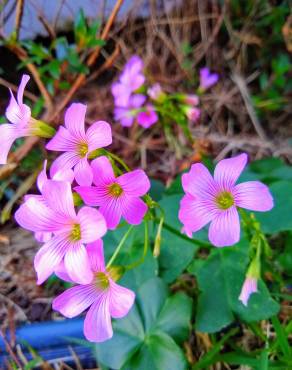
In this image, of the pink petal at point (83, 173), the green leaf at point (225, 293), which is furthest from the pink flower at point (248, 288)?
the pink petal at point (83, 173)

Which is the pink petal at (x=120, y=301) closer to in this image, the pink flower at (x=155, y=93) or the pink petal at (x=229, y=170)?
the pink petal at (x=229, y=170)

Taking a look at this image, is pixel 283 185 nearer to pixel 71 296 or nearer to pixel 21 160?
pixel 71 296

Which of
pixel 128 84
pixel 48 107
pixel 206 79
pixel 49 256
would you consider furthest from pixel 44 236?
pixel 206 79

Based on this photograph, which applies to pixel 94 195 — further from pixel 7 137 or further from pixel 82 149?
pixel 7 137

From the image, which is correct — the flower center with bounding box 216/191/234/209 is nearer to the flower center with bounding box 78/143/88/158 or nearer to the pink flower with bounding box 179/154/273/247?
the pink flower with bounding box 179/154/273/247

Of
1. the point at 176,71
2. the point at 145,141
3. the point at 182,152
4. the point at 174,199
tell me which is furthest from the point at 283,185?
the point at 176,71

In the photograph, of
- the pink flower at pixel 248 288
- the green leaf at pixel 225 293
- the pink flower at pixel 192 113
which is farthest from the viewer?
the pink flower at pixel 192 113
